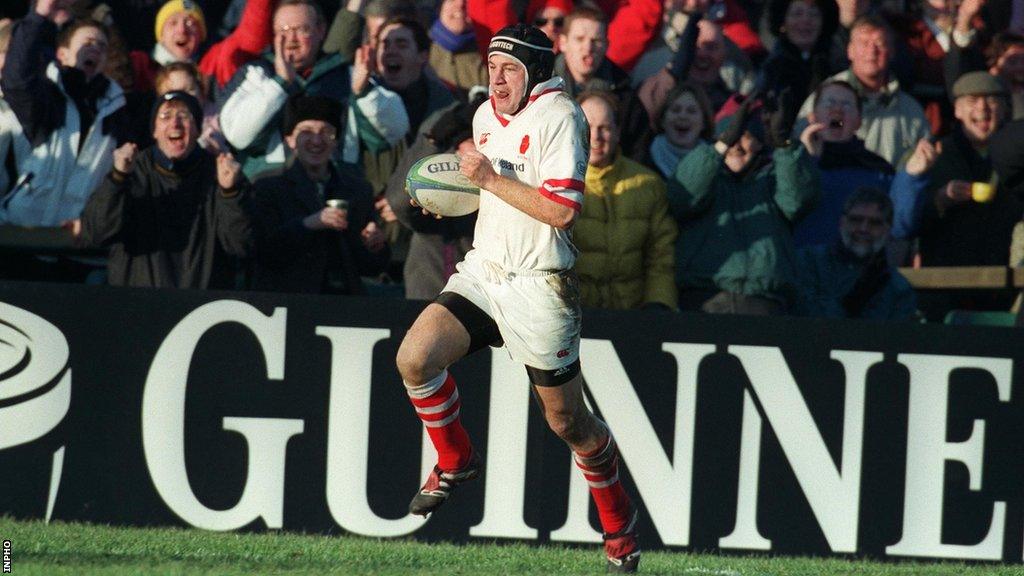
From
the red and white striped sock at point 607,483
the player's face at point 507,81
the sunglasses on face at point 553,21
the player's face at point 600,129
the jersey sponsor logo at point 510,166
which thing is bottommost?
the red and white striped sock at point 607,483

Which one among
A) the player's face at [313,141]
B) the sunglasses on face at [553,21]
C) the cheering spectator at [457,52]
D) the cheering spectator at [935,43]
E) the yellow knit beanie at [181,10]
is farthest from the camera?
the cheering spectator at [935,43]

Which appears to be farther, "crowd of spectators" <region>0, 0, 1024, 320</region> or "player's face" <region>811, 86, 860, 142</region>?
"player's face" <region>811, 86, 860, 142</region>

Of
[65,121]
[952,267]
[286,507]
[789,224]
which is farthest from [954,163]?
[65,121]

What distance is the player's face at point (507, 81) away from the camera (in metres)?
6.79

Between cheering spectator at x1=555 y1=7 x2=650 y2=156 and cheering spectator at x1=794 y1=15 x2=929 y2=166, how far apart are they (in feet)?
4.85

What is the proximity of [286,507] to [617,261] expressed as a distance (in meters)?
2.32

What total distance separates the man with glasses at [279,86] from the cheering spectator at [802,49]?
316 cm

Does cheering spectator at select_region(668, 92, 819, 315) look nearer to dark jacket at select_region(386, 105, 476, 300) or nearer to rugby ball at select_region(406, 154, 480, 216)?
dark jacket at select_region(386, 105, 476, 300)

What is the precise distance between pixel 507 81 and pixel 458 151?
2197 mm

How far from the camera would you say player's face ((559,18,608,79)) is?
10.2 meters

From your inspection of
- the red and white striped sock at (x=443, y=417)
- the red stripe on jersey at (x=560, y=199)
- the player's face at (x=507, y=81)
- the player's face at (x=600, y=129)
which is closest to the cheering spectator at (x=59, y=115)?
the player's face at (x=600, y=129)

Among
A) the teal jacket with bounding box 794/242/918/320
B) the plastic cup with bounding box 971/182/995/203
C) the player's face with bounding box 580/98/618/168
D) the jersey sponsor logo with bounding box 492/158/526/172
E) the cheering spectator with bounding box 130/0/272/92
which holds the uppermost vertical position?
the cheering spectator with bounding box 130/0/272/92

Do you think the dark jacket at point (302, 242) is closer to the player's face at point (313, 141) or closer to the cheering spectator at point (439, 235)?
the player's face at point (313, 141)

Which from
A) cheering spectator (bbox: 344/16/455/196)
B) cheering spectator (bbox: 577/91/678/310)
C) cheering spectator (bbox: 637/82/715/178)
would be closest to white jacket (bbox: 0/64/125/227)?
cheering spectator (bbox: 344/16/455/196)
